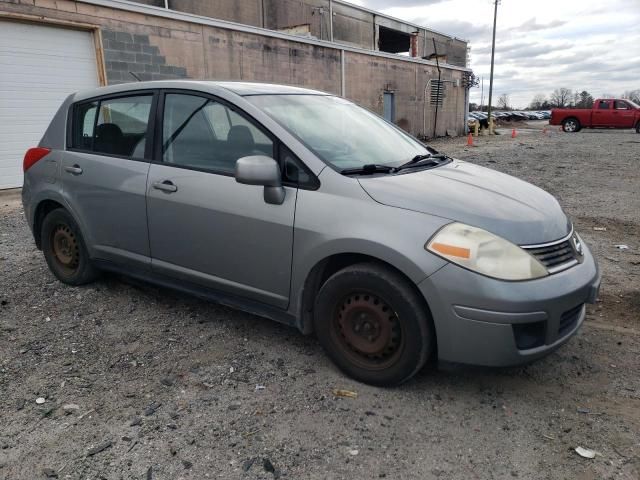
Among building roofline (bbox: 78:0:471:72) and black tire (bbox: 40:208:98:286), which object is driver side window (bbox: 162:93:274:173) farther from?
building roofline (bbox: 78:0:471:72)

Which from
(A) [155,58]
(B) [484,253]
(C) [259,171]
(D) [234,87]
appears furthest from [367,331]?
(A) [155,58]

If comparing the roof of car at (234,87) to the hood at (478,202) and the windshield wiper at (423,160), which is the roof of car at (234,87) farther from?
the hood at (478,202)

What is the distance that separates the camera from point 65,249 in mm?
4355

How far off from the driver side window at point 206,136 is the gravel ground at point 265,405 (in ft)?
3.88

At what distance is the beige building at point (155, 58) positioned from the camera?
403 inches

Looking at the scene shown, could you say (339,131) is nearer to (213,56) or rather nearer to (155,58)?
(155,58)

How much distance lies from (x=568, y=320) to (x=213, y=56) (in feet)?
43.3

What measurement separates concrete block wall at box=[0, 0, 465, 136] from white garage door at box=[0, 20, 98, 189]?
1.30 ft

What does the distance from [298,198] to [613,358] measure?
217 centimetres

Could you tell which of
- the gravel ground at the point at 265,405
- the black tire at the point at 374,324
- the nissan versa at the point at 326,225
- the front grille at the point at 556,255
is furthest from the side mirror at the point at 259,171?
the front grille at the point at 556,255

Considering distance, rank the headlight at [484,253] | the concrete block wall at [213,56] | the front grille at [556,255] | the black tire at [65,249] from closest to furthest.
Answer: the headlight at [484,253], the front grille at [556,255], the black tire at [65,249], the concrete block wall at [213,56]

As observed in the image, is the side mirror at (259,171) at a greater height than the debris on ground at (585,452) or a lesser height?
greater

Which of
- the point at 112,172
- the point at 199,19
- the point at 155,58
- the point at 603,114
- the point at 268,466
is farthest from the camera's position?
the point at 603,114

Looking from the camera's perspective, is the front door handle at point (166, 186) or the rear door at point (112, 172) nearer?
the front door handle at point (166, 186)
